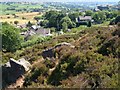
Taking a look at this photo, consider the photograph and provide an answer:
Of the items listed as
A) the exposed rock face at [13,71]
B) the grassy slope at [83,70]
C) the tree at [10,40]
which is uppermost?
the grassy slope at [83,70]

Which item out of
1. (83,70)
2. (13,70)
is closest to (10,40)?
(13,70)

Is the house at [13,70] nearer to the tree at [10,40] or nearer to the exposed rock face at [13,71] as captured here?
the exposed rock face at [13,71]

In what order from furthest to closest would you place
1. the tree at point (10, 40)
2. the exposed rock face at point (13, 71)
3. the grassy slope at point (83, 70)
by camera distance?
the tree at point (10, 40) < the exposed rock face at point (13, 71) < the grassy slope at point (83, 70)

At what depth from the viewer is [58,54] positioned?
15133 mm

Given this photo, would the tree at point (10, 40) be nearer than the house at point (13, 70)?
No

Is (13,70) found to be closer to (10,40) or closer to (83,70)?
(83,70)

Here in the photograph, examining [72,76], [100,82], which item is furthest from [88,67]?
[100,82]

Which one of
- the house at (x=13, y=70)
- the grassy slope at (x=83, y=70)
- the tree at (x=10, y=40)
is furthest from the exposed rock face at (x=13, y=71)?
the tree at (x=10, y=40)

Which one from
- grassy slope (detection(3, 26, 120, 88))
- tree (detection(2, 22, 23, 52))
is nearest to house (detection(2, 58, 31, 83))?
grassy slope (detection(3, 26, 120, 88))

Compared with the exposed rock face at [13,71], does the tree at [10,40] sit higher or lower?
lower

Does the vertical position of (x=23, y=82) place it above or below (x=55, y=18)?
above

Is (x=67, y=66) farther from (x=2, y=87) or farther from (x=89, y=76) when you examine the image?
(x=2, y=87)

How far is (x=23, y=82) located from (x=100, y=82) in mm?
4124

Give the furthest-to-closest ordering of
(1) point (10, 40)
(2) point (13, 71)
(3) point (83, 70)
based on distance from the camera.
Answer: (1) point (10, 40)
(2) point (13, 71)
(3) point (83, 70)
